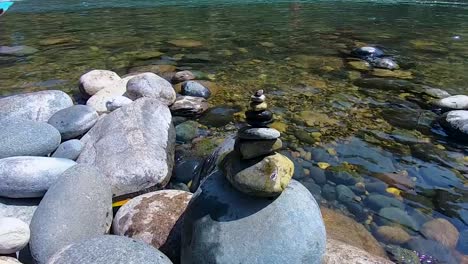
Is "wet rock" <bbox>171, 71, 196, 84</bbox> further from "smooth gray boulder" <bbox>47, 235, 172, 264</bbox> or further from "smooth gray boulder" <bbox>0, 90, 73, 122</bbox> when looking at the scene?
"smooth gray boulder" <bbox>47, 235, 172, 264</bbox>

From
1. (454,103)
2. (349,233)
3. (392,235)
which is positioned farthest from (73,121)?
(454,103)

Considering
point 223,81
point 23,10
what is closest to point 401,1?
point 223,81

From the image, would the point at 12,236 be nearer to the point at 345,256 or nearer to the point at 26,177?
the point at 26,177

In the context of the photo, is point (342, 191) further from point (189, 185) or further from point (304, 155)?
point (189, 185)

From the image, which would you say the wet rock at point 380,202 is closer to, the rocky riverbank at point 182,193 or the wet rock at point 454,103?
the rocky riverbank at point 182,193

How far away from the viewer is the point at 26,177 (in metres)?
3.18

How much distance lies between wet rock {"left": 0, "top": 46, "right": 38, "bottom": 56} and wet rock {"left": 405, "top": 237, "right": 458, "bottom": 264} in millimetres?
8811

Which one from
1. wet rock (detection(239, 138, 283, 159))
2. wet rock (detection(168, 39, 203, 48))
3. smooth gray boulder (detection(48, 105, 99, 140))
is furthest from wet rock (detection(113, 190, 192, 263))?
wet rock (detection(168, 39, 203, 48))

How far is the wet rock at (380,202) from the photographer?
12.3 ft

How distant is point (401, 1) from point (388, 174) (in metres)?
16.6

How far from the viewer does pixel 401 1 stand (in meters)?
18.5

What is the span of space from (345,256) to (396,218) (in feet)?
3.64

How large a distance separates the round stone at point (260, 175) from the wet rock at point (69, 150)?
85.8 inches

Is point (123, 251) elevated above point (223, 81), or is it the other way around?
point (123, 251)
